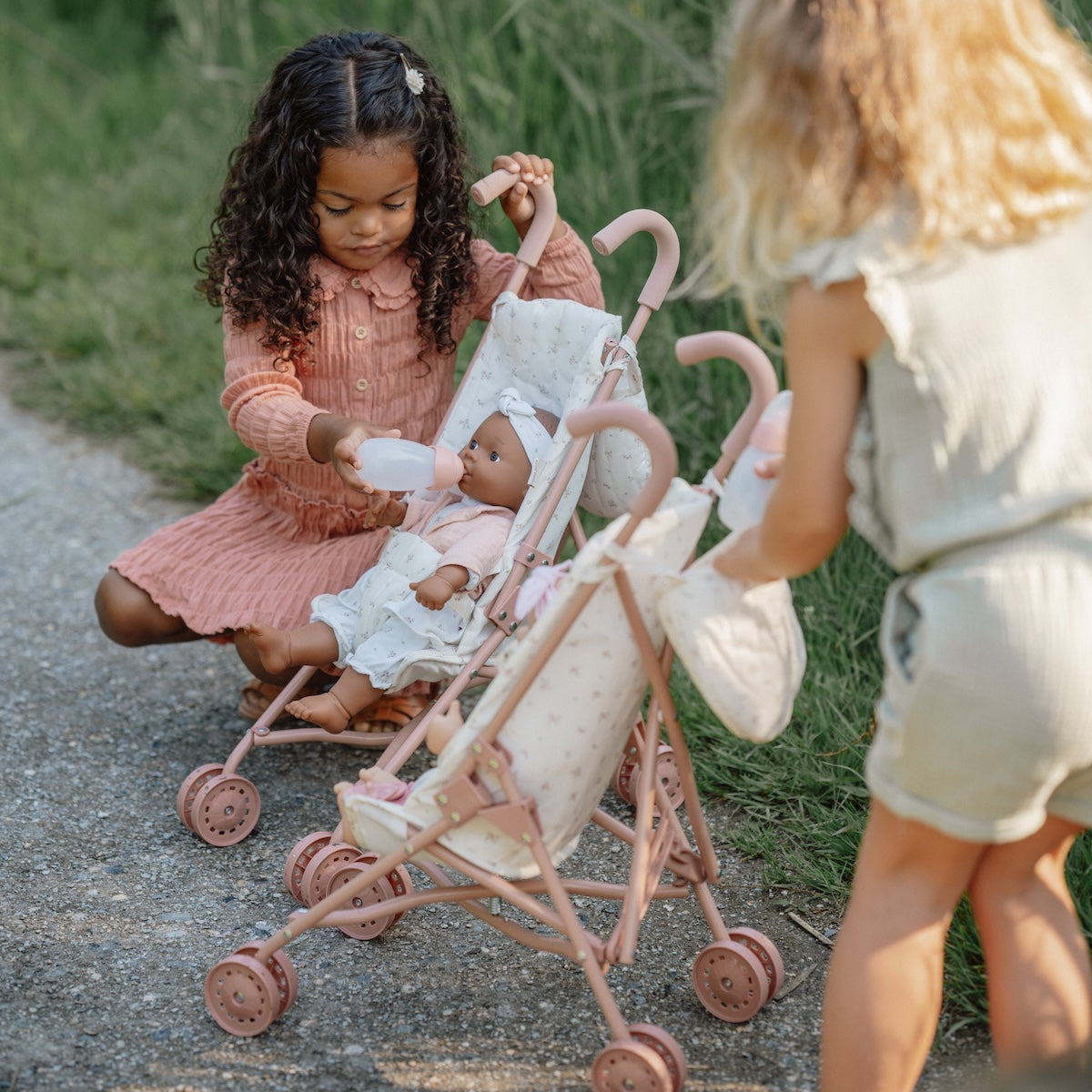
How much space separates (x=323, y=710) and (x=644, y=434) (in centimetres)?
92

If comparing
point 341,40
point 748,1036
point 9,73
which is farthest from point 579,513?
point 9,73

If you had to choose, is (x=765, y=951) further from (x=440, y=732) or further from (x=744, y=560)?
(x=744, y=560)

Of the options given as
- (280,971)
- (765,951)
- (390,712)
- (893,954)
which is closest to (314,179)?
(390,712)

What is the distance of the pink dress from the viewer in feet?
8.50

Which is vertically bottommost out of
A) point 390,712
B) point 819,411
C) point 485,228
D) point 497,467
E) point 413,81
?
point 390,712

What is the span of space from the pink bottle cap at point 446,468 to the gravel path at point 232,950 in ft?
2.29

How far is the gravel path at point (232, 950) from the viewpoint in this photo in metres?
1.93

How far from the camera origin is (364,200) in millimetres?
2467

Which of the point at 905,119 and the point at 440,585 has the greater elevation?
the point at 905,119

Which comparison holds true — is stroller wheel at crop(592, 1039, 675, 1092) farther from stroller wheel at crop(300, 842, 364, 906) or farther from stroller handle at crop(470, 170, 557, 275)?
stroller handle at crop(470, 170, 557, 275)

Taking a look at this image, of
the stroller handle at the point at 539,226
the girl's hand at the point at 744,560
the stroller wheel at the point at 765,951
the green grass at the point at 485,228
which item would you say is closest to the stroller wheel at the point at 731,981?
the stroller wheel at the point at 765,951

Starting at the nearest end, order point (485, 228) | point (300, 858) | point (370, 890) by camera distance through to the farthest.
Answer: point (370, 890)
point (300, 858)
point (485, 228)

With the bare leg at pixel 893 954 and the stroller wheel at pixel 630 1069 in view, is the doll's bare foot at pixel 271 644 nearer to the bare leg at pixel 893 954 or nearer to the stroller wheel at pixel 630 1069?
the stroller wheel at pixel 630 1069

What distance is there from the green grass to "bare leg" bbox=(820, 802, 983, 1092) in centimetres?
44
